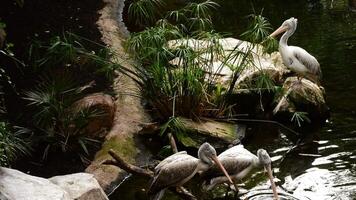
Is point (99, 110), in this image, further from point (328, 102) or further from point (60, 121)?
point (328, 102)

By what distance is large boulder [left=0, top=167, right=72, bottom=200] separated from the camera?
561 cm

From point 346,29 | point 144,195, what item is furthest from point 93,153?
point 346,29

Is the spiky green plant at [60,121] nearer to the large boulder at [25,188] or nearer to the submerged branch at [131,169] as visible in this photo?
the submerged branch at [131,169]

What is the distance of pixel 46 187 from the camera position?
19.7 feet

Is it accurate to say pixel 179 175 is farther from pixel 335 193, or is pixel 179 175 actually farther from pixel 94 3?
pixel 94 3

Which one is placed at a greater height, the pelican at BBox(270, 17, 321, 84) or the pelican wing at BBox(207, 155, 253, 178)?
the pelican at BBox(270, 17, 321, 84)

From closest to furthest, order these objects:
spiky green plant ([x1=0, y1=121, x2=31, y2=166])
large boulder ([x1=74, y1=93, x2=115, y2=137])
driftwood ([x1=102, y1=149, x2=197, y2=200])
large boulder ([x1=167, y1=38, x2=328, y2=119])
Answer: spiky green plant ([x1=0, y1=121, x2=31, y2=166])
driftwood ([x1=102, y1=149, x2=197, y2=200])
large boulder ([x1=74, y1=93, x2=115, y2=137])
large boulder ([x1=167, y1=38, x2=328, y2=119])

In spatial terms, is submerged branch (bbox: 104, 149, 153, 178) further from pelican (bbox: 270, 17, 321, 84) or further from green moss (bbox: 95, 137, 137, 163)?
pelican (bbox: 270, 17, 321, 84)

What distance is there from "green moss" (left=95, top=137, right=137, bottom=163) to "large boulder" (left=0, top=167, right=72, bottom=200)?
6.99ft

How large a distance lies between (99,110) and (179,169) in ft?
6.42

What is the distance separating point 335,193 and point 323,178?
1.60 feet

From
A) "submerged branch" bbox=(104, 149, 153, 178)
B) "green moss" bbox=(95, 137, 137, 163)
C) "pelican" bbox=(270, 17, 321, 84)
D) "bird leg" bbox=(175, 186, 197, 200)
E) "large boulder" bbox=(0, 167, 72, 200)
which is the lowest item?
"green moss" bbox=(95, 137, 137, 163)

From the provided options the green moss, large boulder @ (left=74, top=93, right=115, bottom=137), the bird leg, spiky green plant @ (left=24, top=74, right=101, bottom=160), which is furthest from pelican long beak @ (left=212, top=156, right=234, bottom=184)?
large boulder @ (left=74, top=93, right=115, bottom=137)

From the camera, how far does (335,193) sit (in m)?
7.22
